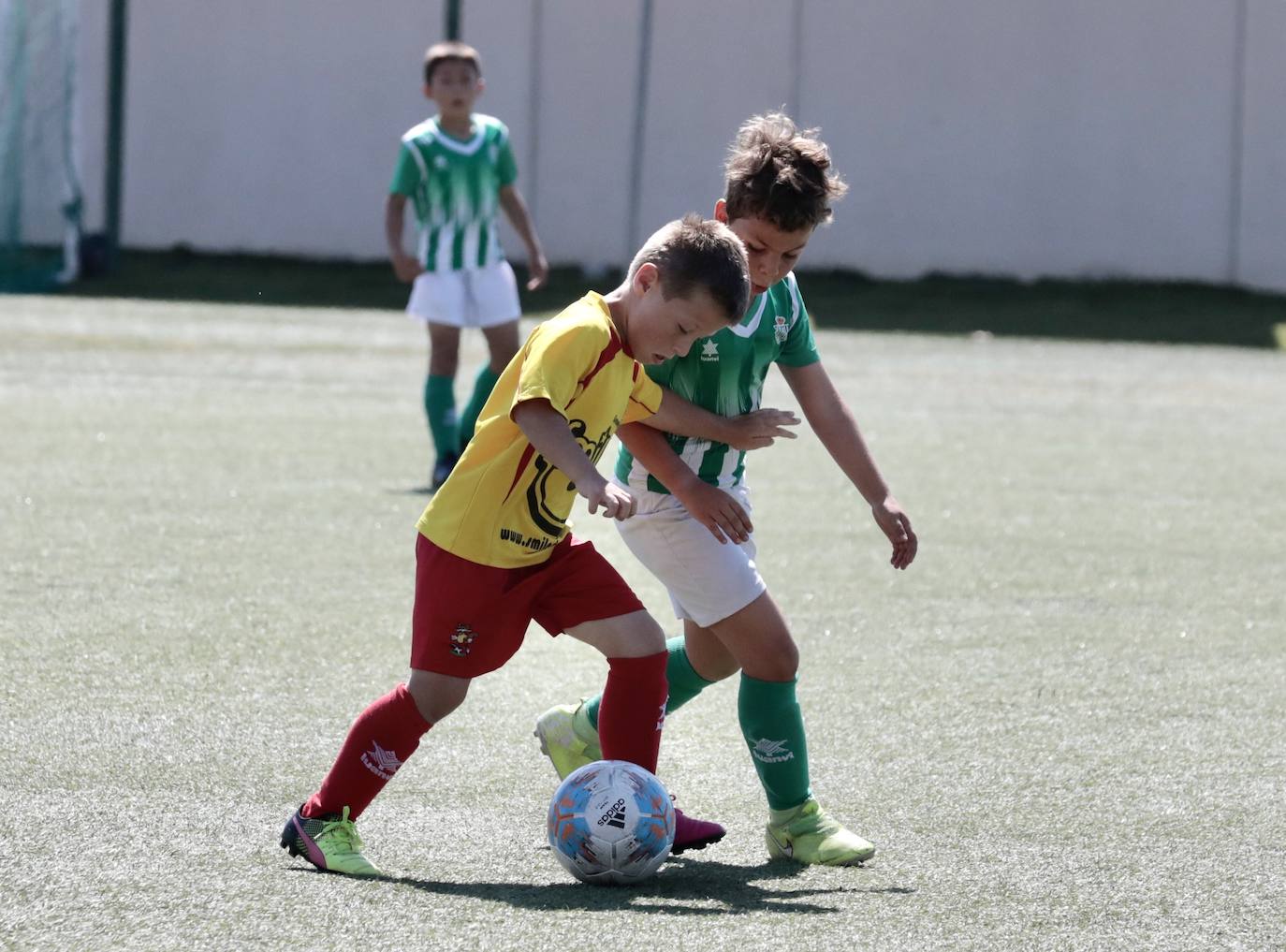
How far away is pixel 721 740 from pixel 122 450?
212 inches

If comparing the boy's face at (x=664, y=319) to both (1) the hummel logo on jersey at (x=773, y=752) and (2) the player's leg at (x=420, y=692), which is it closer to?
(2) the player's leg at (x=420, y=692)

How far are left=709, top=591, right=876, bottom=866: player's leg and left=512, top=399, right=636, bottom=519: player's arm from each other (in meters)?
0.66

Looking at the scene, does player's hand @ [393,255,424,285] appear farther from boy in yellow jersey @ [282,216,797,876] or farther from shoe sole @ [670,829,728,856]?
shoe sole @ [670,829,728,856]

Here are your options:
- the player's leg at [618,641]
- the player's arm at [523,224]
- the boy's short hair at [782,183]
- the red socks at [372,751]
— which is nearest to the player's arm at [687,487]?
the player's leg at [618,641]

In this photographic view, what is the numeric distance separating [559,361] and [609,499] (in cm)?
33

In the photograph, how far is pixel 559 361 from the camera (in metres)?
3.29

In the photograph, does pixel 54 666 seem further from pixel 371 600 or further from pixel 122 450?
pixel 122 450

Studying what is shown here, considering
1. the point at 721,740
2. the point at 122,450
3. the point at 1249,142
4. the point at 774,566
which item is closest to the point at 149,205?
the point at 1249,142

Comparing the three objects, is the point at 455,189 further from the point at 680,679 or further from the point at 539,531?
the point at 539,531

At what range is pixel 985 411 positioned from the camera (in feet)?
40.2

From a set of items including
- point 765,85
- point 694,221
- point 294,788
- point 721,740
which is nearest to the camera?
point 694,221

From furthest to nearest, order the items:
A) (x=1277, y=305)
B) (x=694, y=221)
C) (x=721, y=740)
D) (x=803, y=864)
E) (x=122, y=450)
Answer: (x=1277, y=305), (x=122, y=450), (x=721, y=740), (x=803, y=864), (x=694, y=221)

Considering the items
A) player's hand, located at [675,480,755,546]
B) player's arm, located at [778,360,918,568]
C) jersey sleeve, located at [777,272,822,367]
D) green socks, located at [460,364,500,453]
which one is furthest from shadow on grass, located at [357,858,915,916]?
green socks, located at [460,364,500,453]

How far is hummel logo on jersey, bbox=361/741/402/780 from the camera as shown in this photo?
3498 millimetres
